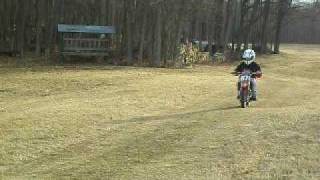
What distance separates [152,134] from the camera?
9.48 meters

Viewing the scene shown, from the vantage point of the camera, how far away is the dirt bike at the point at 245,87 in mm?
12812

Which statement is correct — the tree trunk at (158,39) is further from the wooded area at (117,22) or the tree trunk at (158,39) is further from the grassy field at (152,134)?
the grassy field at (152,134)

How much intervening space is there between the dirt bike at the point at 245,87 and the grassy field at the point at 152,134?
0.23m

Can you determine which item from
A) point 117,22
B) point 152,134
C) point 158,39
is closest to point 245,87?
point 152,134

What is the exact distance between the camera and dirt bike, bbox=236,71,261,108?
1281 centimetres

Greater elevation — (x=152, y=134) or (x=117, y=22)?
(x=117, y=22)

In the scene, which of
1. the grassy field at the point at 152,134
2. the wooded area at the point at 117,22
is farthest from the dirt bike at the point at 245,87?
the wooded area at the point at 117,22

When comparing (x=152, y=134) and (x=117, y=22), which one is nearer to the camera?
(x=152, y=134)

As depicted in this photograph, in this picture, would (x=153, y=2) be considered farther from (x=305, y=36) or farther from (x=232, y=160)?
(x=305, y=36)

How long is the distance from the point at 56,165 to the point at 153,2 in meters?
18.0

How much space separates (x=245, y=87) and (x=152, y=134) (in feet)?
13.2

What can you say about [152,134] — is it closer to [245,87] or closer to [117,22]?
[245,87]

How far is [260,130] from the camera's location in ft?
31.7

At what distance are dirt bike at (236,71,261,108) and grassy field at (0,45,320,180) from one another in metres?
0.23
